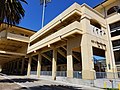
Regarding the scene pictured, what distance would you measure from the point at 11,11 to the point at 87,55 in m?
11.2

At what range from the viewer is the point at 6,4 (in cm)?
1496

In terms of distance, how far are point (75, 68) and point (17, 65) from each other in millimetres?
26374

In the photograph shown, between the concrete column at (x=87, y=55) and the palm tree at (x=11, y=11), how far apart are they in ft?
29.3

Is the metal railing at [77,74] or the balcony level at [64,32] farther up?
the balcony level at [64,32]

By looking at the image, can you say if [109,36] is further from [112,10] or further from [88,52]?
[88,52]

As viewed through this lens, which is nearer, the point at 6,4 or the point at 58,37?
the point at 6,4

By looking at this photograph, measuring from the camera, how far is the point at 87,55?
17891mm

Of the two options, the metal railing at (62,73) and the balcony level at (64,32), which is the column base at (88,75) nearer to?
the metal railing at (62,73)

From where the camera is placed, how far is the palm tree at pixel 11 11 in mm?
14938

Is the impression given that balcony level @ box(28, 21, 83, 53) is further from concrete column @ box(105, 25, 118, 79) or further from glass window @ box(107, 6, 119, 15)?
glass window @ box(107, 6, 119, 15)

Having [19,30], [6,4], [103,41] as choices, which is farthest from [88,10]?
[19,30]

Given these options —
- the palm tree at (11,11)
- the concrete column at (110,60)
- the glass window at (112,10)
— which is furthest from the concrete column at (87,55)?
the palm tree at (11,11)

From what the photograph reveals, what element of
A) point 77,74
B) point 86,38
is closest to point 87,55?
point 86,38

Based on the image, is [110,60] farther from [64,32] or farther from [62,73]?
[64,32]
